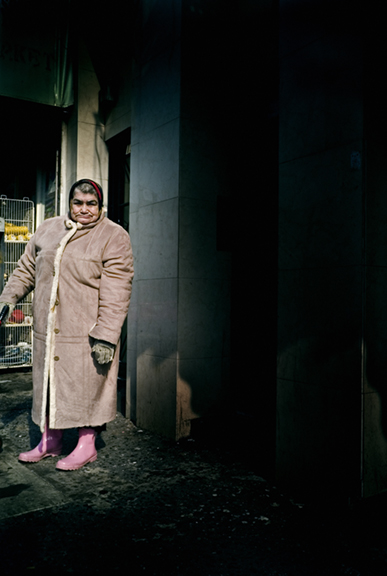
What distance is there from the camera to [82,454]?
13.5 ft

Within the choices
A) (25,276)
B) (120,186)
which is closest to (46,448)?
(25,276)

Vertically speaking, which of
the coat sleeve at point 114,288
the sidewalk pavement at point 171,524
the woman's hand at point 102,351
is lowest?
the sidewalk pavement at point 171,524

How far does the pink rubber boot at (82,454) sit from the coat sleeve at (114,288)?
918mm

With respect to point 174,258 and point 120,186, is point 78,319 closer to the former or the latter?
point 174,258

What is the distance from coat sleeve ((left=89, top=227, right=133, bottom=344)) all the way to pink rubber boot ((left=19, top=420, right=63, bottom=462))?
1070 millimetres

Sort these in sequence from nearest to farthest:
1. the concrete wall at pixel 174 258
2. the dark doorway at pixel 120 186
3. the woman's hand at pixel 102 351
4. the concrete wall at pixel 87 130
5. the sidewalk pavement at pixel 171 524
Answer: the sidewalk pavement at pixel 171 524 → the woman's hand at pixel 102 351 → the concrete wall at pixel 174 258 → the dark doorway at pixel 120 186 → the concrete wall at pixel 87 130

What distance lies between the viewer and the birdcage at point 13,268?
8.82m

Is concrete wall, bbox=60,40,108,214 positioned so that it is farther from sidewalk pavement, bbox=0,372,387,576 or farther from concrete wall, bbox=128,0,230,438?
sidewalk pavement, bbox=0,372,387,576

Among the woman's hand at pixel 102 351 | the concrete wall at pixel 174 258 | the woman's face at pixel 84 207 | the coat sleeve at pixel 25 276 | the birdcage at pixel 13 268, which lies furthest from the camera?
the birdcage at pixel 13 268

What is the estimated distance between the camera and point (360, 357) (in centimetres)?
313

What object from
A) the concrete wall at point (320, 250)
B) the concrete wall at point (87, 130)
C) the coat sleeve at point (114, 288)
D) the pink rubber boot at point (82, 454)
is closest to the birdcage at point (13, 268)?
the concrete wall at point (87, 130)

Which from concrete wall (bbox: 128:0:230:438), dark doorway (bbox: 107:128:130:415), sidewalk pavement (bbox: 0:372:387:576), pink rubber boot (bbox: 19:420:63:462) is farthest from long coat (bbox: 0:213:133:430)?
dark doorway (bbox: 107:128:130:415)

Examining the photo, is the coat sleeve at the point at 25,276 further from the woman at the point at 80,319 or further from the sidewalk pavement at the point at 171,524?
the sidewalk pavement at the point at 171,524

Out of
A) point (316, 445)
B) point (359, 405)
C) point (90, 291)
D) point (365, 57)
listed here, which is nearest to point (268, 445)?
point (316, 445)
